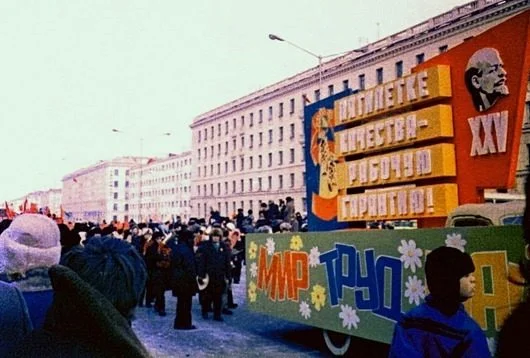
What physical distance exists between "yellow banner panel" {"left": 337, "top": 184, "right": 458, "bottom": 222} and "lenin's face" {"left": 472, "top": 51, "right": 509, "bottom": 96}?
142cm

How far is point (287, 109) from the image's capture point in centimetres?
6781

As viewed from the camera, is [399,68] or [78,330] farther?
[399,68]

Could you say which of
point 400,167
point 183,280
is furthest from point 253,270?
point 400,167

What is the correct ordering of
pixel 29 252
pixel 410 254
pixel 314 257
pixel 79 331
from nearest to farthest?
1. pixel 79 331
2. pixel 29 252
3. pixel 410 254
4. pixel 314 257

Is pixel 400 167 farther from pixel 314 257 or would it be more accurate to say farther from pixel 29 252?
pixel 29 252

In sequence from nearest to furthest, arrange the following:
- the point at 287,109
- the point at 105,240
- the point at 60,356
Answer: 1. the point at 60,356
2. the point at 105,240
3. the point at 287,109

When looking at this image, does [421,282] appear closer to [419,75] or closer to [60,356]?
[419,75]

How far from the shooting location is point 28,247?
3086 mm

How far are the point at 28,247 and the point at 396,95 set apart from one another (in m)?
7.16

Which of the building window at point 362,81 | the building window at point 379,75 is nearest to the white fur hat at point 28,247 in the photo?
the building window at point 379,75

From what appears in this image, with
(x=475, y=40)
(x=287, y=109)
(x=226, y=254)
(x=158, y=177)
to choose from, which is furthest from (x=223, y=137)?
(x=475, y=40)

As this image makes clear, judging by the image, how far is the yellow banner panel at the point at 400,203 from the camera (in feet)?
27.2

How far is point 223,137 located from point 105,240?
81762 millimetres

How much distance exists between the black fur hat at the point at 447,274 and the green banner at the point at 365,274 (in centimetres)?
198
